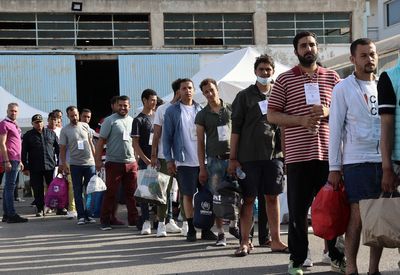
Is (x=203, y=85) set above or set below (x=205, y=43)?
below

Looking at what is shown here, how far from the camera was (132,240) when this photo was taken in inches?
322

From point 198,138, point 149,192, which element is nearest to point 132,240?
point 149,192

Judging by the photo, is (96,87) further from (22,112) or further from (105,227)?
(105,227)

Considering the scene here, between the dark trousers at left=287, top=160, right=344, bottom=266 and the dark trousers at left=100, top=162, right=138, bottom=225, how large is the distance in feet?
14.2

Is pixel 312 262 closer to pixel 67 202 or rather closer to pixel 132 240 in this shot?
pixel 132 240

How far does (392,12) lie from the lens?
115 feet

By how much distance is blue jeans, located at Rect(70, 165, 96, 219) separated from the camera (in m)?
10.3

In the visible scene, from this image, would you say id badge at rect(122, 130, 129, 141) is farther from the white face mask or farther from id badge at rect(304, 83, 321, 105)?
id badge at rect(304, 83, 321, 105)

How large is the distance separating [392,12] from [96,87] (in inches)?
646

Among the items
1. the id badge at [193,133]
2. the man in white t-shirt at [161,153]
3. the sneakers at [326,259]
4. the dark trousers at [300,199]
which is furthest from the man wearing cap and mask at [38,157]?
the dark trousers at [300,199]

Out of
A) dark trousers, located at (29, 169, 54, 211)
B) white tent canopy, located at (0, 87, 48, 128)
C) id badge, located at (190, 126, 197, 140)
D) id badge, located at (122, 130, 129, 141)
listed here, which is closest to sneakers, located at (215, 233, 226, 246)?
id badge, located at (190, 126, 197, 140)

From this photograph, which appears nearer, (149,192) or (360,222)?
(360,222)

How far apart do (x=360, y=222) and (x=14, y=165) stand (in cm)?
724

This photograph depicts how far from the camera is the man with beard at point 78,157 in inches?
408
